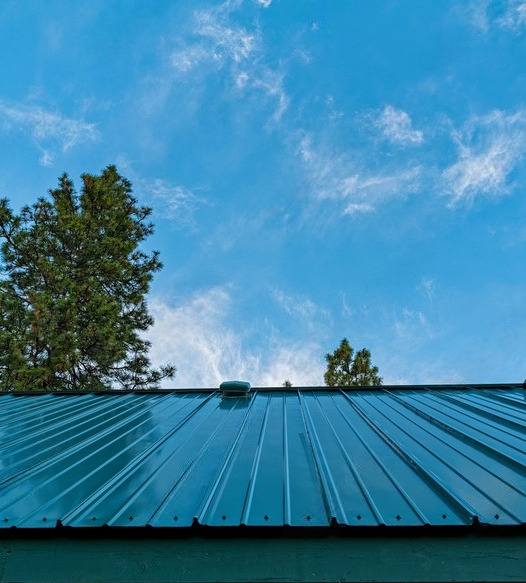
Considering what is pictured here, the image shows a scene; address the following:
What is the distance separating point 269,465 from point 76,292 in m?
14.5

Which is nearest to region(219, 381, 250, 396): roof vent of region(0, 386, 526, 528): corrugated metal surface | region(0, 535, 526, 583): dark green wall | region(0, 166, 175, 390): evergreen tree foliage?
region(0, 386, 526, 528): corrugated metal surface

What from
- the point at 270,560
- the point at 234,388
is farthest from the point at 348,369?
the point at 270,560

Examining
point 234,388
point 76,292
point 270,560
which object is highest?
point 76,292

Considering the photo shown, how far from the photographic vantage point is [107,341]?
15.5m

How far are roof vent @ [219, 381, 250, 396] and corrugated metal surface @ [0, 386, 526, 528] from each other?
109cm

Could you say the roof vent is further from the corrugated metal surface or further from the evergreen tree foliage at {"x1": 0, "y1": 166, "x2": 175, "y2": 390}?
the evergreen tree foliage at {"x1": 0, "y1": 166, "x2": 175, "y2": 390}

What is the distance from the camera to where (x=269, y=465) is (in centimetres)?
326

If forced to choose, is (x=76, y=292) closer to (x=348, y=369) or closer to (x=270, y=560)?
(x=348, y=369)

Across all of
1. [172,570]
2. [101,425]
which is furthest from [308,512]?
[101,425]

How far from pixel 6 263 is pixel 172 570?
658 inches

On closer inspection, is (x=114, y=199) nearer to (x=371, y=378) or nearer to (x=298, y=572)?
(x=371, y=378)

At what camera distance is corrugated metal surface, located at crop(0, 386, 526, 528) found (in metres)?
2.45

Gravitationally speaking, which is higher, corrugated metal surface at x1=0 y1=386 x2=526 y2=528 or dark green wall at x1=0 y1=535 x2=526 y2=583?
corrugated metal surface at x1=0 y1=386 x2=526 y2=528

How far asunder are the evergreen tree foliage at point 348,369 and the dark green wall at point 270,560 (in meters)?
14.7
